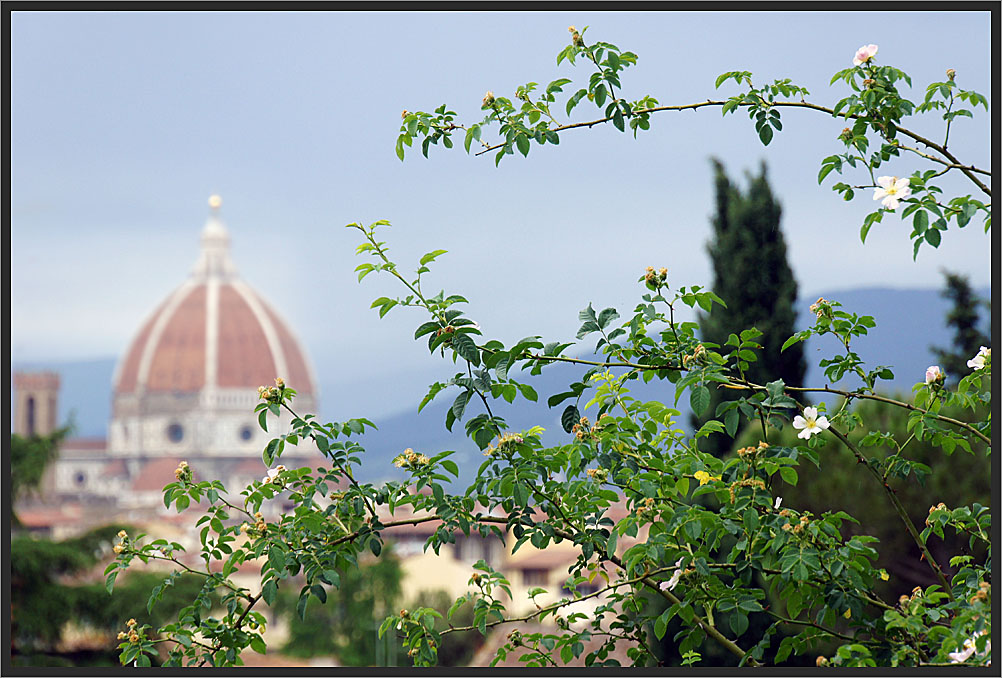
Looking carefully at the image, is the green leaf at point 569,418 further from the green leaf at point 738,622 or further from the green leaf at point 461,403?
the green leaf at point 738,622

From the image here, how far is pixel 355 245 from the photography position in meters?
8.28

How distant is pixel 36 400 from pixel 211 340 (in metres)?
6.20

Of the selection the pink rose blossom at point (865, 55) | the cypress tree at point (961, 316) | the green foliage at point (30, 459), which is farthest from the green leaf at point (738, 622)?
the green foliage at point (30, 459)

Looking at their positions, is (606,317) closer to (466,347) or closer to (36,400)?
(466,347)

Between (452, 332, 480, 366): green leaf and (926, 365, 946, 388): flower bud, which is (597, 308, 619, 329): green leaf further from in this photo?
(926, 365, 946, 388): flower bud

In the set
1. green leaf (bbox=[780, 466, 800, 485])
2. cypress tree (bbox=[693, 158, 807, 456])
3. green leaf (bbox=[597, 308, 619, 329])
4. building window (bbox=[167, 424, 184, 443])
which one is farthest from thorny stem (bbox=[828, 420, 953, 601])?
building window (bbox=[167, 424, 184, 443])

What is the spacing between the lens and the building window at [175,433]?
34.0 meters

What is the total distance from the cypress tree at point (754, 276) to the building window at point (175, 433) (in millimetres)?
30830

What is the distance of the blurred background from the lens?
418cm

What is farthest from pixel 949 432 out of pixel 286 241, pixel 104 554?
pixel 286 241

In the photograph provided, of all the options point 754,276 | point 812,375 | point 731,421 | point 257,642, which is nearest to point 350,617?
point 812,375

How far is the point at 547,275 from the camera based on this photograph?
12508 mm

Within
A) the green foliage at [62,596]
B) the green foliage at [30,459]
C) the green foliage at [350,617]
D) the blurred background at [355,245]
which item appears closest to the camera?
the blurred background at [355,245]

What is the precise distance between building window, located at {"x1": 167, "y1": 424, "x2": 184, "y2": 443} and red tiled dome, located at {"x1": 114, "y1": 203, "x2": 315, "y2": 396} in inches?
51.6
